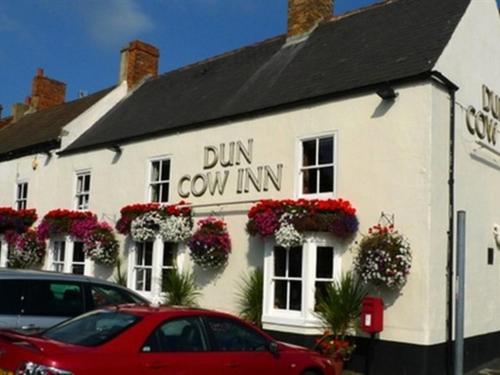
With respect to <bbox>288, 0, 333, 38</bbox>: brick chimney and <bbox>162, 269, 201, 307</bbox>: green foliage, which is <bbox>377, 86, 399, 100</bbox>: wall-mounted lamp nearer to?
<bbox>288, 0, 333, 38</bbox>: brick chimney

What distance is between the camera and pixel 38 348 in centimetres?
574

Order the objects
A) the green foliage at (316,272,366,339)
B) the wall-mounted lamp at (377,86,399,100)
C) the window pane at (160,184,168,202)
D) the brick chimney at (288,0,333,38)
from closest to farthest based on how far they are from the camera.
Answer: the green foliage at (316,272,366,339), the wall-mounted lamp at (377,86,399,100), the window pane at (160,184,168,202), the brick chimney at (288,0,333,38)

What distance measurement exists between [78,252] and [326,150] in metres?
8.76

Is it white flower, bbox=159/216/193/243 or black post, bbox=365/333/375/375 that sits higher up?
white flower, bbox=159/216/193/243

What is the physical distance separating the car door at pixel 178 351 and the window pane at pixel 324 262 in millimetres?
5123

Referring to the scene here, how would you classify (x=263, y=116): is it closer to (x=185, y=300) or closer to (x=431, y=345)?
(x=185, y=300)

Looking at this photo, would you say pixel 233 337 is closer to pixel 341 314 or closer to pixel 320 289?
pixel 341 314

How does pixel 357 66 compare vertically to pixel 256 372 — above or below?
above

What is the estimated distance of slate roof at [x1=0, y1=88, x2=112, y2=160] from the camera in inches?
795

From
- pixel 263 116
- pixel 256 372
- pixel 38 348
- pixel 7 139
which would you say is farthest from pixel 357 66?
pixel 7 139

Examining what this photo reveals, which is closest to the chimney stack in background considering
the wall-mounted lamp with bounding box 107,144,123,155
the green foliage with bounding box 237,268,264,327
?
the wall-mounted lamp with bounding box 107,144,123,155

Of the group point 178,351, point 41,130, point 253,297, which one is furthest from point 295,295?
point 41,130

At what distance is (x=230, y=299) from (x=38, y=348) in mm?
7661

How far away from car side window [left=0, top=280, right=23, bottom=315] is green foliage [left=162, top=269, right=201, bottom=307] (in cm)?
547
